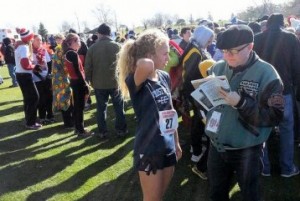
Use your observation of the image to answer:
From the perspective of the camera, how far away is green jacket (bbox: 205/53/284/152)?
7.97ft

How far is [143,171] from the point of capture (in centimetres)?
274

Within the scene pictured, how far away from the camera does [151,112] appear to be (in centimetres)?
271

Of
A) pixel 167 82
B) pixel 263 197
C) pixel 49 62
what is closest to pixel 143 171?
pixel 167 82

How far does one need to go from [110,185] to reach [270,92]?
2.83 metres

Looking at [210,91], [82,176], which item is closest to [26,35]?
[82,176]

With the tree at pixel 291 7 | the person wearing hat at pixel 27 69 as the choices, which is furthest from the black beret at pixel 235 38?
the tree at pixel 291 7

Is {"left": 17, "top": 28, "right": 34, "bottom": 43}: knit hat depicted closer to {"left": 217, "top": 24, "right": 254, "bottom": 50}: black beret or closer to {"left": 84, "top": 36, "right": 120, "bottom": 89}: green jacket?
{"left": 84, "top": 36, "right": 120, "bottom": 89}: green jacket

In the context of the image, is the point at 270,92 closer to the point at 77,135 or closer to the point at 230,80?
the point at 230,80

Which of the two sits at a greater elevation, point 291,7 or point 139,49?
point 139,49

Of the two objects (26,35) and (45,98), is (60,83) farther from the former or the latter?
(45,98)

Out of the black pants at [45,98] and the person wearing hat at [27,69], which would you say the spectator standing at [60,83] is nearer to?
the person wearing hat at [27,69]

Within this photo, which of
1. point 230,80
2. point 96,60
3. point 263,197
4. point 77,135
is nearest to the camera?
point 230,80

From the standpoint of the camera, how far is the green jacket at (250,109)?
2.43 metres

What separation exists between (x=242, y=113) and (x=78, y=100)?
452 cm
